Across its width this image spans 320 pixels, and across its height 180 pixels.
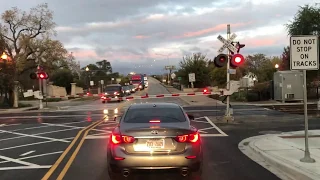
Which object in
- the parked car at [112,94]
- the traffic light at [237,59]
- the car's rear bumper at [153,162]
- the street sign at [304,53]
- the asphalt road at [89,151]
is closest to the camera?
the car's rear bumper at [153,162]

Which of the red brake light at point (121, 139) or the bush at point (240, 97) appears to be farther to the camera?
the bush at point (240, 97)

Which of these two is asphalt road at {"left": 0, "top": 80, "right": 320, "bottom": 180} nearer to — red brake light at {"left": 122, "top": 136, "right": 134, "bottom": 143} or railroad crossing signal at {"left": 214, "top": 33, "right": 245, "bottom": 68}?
red brake light at {"left": 122, "top": 136, "right": 134, "bottom": 143}

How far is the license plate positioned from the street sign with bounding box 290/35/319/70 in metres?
3.40

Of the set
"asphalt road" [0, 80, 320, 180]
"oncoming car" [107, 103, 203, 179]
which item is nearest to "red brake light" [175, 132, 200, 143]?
"oncoming car" [107, 103, 203, 179]

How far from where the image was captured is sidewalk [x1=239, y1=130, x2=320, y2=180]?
7.48 metres

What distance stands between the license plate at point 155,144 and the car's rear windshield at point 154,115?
2.54 ft

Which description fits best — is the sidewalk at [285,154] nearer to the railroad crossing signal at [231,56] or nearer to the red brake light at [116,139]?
the red brake light at [116,139]

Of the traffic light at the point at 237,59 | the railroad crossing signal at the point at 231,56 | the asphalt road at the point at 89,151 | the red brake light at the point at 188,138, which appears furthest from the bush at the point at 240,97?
the red brake light at the point at 188,138

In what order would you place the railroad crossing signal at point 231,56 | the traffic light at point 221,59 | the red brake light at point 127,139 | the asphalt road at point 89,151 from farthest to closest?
the traffic light at point 221,59
the railroad crossing signal at point 231,56
the asphalt road at point 89,151
the red brake light at point 127,139

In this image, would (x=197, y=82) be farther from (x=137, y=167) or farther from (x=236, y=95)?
(x=137, y=167)

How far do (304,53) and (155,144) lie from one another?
3858mm

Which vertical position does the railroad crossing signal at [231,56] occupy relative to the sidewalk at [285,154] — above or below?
above

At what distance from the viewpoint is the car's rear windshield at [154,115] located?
753 centimetres

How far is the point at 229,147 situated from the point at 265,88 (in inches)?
957
